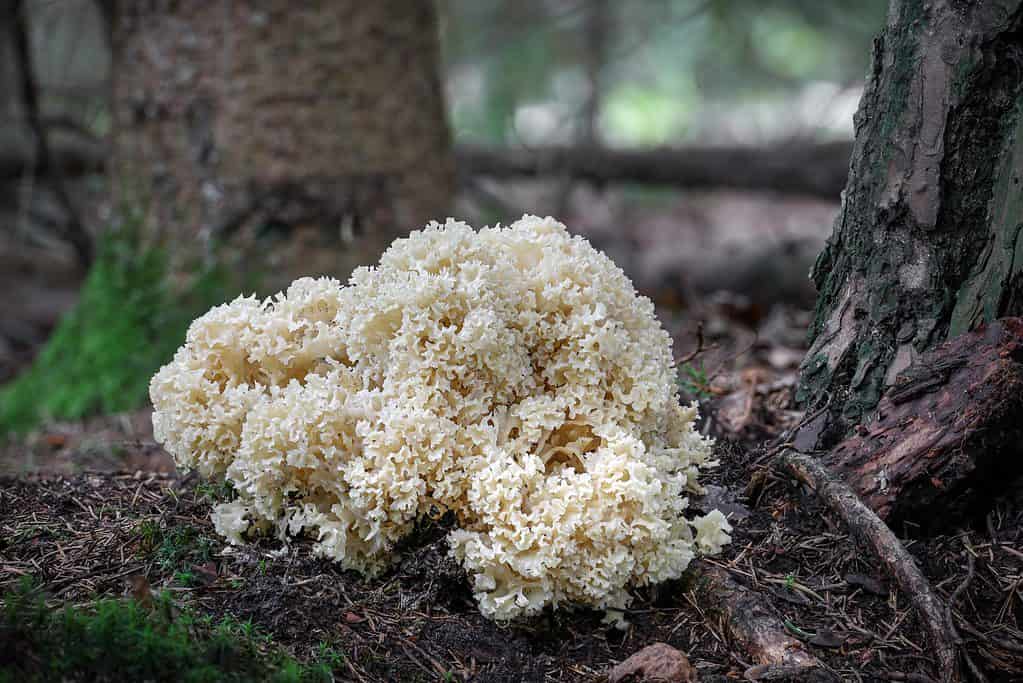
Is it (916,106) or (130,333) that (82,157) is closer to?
(130,333)

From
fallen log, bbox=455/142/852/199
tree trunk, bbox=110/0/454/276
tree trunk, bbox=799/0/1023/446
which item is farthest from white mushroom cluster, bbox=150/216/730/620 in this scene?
fallen log, bbox=455/142/852/199

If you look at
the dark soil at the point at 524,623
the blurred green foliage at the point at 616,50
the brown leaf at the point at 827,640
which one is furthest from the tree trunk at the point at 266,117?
the brown leaf at the point at 827,640

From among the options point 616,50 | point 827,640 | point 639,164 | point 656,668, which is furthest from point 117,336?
point 616,50

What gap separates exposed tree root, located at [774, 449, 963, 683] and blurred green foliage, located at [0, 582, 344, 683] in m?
1.81

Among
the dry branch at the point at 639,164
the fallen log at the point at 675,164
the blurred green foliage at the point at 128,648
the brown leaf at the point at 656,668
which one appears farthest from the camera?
the dry branch at the point at 639,164

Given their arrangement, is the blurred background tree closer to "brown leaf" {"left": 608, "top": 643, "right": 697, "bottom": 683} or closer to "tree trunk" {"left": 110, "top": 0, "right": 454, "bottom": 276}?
"tree trunk" {"left": 110, "top": 0, "right": 454, "bottom": 276}

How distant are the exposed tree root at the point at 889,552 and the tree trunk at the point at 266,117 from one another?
4167 millimetres

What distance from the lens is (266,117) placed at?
6133 millimetres

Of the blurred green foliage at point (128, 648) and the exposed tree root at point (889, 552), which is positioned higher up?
the exposed tree root at point (889, 552)

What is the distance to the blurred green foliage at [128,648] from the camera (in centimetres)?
227

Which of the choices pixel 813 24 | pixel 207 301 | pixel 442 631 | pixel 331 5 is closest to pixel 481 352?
pixel 442 631

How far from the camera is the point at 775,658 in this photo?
2.74m

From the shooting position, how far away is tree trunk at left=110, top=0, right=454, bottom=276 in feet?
19.8

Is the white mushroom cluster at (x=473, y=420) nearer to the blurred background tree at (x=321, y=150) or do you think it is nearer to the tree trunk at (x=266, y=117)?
the blurred background tree at (x=321, y=150)
